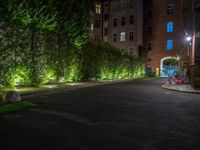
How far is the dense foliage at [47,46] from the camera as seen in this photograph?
1453cm

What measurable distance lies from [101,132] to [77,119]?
61.2 inches

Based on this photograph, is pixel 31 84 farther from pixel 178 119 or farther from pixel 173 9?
pixel 173 9

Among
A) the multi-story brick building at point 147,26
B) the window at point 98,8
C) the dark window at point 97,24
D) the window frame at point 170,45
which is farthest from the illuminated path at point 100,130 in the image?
the window at point 98,8

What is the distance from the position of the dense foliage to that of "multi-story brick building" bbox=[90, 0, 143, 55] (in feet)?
70.8

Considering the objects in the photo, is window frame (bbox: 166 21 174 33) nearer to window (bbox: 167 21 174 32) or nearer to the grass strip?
window (bbox: 167 21 174 32)

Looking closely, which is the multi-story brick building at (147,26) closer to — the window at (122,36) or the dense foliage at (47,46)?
the window at (122,36)

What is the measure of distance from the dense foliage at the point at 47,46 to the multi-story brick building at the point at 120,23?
21.6m

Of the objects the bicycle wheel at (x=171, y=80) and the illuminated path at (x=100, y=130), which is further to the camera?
the bicycle wheel at (x=171, y=80)

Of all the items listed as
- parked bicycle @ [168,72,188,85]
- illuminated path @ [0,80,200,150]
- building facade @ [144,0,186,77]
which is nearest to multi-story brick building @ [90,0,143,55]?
building facade @ [144,0,186,77]

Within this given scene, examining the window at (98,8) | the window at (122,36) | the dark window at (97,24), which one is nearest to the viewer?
the window at (122,36)

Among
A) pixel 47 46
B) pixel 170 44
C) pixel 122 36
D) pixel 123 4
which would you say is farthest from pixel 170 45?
pixel 47 46

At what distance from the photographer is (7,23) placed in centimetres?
1450

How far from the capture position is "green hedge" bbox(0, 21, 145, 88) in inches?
564

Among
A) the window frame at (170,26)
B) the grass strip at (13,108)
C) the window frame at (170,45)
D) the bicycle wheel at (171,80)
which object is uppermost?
the window frame at (170,26)
